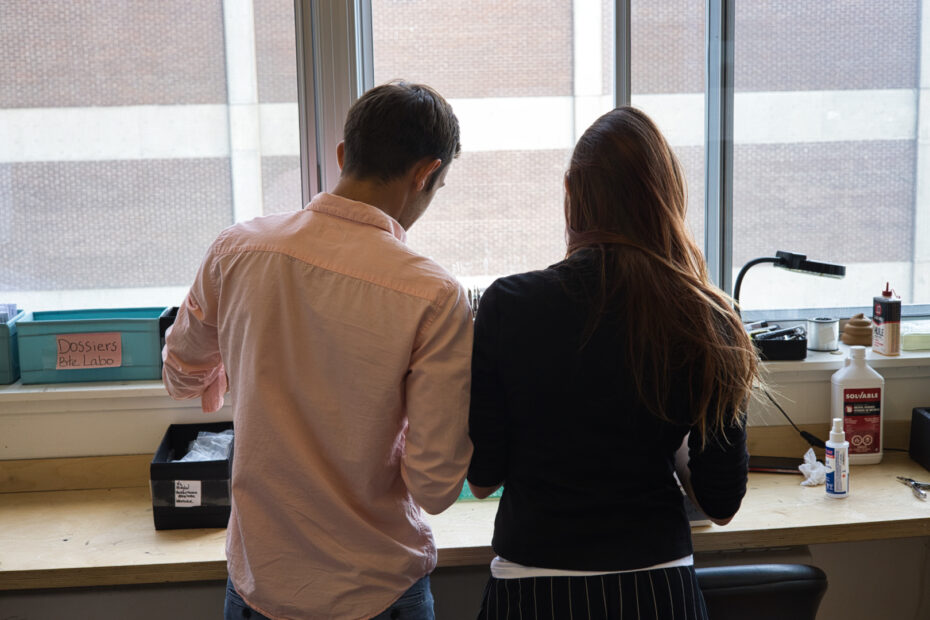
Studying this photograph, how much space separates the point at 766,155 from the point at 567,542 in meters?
1.52

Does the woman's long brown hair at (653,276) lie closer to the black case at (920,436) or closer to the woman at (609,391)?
the woman at (609,391)

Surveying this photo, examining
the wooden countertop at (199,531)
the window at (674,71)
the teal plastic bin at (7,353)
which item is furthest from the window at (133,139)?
the window at (674,71)

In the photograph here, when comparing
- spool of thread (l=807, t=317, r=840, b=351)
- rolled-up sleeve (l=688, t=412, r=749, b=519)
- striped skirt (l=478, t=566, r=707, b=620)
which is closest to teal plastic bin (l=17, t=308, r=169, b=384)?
striped skirt (l=478, t=566, r=707, b=620)

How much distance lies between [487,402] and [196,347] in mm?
515

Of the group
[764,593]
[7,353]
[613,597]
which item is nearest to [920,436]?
[764,593]

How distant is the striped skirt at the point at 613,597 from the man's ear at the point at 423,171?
0.60 m

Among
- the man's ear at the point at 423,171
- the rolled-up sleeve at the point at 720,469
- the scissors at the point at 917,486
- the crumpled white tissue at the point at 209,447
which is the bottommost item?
the scissors at the point at 917,486

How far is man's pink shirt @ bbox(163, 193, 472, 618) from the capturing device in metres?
1.19

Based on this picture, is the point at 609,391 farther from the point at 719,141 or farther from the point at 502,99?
the point at 719,141

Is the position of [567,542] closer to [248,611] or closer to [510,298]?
[510,298]

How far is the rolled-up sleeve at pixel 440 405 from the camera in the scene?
3.97ft

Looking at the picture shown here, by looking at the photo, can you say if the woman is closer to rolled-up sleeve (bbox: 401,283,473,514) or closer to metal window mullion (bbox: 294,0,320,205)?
rolled-up sleeve (bbox: 401,283,473,514)

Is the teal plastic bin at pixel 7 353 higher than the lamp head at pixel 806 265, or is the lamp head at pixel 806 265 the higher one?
the lamp head at pixel 806 265

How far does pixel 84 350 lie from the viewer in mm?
2053
